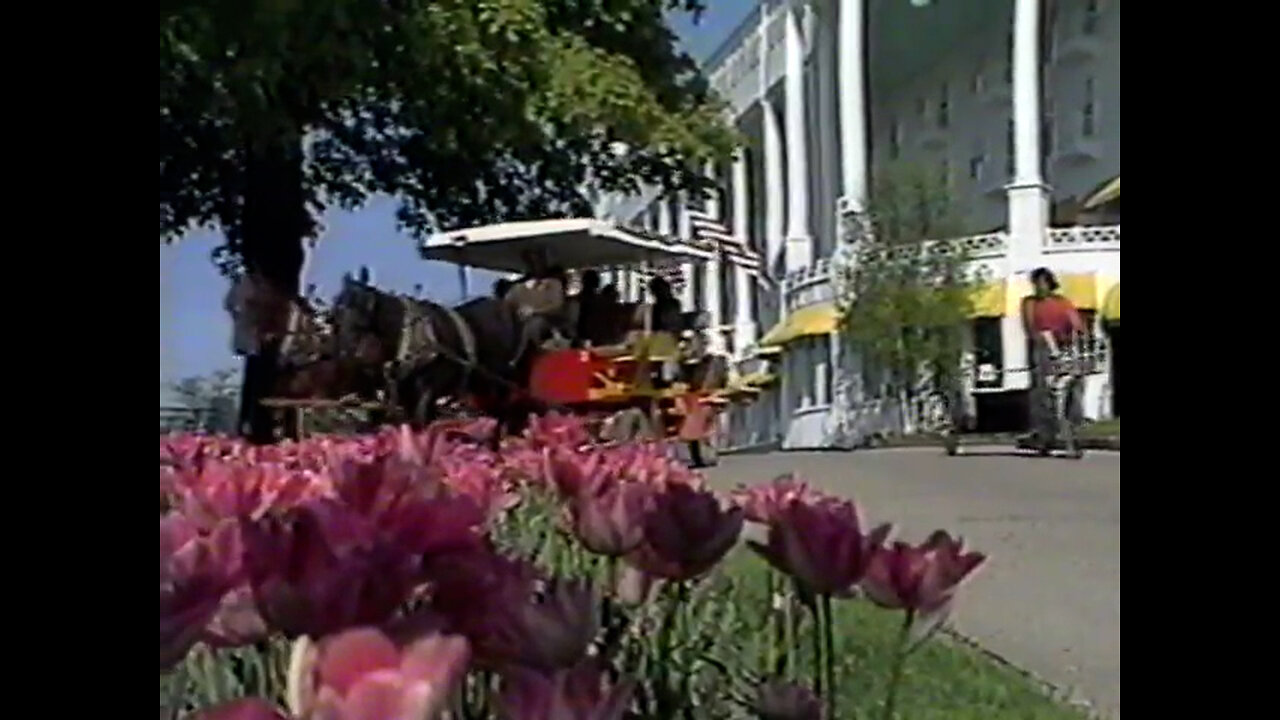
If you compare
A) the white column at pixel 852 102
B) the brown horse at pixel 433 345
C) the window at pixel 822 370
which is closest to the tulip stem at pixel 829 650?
the brown horse at pixel 433 345

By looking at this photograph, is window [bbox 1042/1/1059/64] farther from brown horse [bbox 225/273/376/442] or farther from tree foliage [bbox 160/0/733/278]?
brown horse [bbox 225/273/376/442]

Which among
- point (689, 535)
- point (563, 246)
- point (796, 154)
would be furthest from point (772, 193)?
point (689, 535)

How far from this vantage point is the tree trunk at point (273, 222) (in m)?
2.77

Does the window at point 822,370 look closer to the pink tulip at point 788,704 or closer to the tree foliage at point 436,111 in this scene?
the tree foliage at point 436,111

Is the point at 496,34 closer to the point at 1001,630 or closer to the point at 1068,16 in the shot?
the point at 1001,630

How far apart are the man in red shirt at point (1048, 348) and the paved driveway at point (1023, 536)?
0.34m

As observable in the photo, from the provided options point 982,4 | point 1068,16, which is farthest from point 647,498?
point 982,4

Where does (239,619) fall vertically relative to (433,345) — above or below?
below

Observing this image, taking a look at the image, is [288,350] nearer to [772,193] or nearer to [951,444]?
[951,444]

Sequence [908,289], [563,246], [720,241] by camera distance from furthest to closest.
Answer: [908,289] → [720,241] → [563,246]

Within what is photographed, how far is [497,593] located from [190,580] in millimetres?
54

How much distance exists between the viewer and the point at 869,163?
35.6 feet
